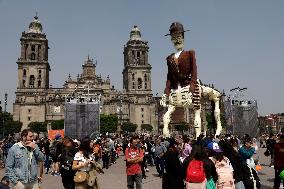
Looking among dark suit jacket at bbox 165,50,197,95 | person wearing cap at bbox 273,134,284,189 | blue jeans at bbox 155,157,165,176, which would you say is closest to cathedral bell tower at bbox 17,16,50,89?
blue jeans at bbox 155,157,165,176

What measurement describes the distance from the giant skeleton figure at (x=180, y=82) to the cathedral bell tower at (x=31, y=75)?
74.8 metres

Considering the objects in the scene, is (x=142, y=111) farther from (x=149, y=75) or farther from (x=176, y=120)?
(x=176, y=120)

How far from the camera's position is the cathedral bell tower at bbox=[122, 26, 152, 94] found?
88812 mm

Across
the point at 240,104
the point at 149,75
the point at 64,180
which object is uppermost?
the point at 149,75

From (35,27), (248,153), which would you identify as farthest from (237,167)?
(35,27)

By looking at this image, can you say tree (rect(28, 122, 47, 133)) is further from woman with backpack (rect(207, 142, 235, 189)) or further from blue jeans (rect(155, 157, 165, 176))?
woman with backpack (rect(207, 142, 235, 189))

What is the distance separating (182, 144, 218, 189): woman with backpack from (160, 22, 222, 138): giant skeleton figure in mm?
5291

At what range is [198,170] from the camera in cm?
570

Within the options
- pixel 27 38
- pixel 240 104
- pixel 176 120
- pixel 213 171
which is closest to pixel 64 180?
pixel 213 171

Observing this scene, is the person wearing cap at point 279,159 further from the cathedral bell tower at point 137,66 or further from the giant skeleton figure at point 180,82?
the cathedral bell tower at point 137,66

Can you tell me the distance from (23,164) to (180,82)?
21.2 feet

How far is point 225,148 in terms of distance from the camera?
646 centimetres

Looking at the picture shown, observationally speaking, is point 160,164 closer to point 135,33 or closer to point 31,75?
point 31,75

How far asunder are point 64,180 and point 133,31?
8411cm
